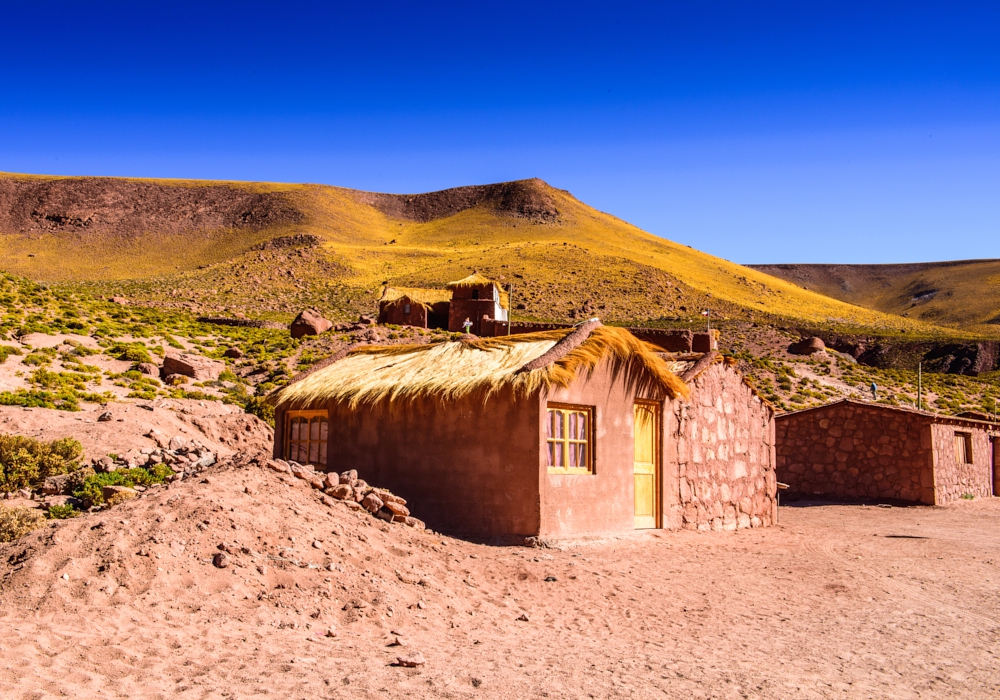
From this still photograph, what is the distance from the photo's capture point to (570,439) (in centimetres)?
1109

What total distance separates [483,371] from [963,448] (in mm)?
15045

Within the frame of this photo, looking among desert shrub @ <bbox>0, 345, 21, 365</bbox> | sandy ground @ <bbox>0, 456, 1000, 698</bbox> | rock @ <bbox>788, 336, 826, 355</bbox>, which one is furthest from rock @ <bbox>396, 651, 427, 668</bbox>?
rock @ <bbox>788, 336, 826, 355</bbox>

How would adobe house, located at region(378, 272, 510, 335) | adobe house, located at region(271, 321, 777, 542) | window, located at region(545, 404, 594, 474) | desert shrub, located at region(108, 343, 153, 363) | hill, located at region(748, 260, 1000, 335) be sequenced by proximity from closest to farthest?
1. adobe house, located at region(271, 321, 777, 542)
2. window, located at region(545, 404, 594, 474)
3. desert shrub, located at region(108, 343, 153, 363)
4. adobe house, located at region(378, 272, 510, 335)
5. hill, located at region(748, 260, 1000, 335)

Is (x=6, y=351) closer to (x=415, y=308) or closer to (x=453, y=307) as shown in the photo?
(x=415, y=308)

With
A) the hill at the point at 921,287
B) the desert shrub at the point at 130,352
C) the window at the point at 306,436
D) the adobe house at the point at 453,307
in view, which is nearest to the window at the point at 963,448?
the window at the point at 306,436

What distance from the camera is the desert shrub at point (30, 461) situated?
1173 centimetres

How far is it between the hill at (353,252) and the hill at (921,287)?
1938 centimetres

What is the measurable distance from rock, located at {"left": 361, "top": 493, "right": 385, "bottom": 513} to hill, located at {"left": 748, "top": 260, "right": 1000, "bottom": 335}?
8986 cm

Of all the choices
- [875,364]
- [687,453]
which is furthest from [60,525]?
[875,364]

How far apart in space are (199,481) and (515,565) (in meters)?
3.57

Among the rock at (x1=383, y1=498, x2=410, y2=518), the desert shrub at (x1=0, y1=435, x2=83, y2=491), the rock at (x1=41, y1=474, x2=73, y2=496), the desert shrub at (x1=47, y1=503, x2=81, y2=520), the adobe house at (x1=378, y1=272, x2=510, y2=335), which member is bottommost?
the desert shrub at (x1=47, y1=503, x2=81, y2=520)

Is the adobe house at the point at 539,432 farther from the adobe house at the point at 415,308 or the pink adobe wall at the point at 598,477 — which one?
the adobe house at the point at 415,308

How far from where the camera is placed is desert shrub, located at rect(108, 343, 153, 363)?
94.0 feet

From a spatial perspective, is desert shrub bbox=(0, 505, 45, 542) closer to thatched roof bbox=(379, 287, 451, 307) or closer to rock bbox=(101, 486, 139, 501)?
rock bbox=(101, 486, 139, 501)
